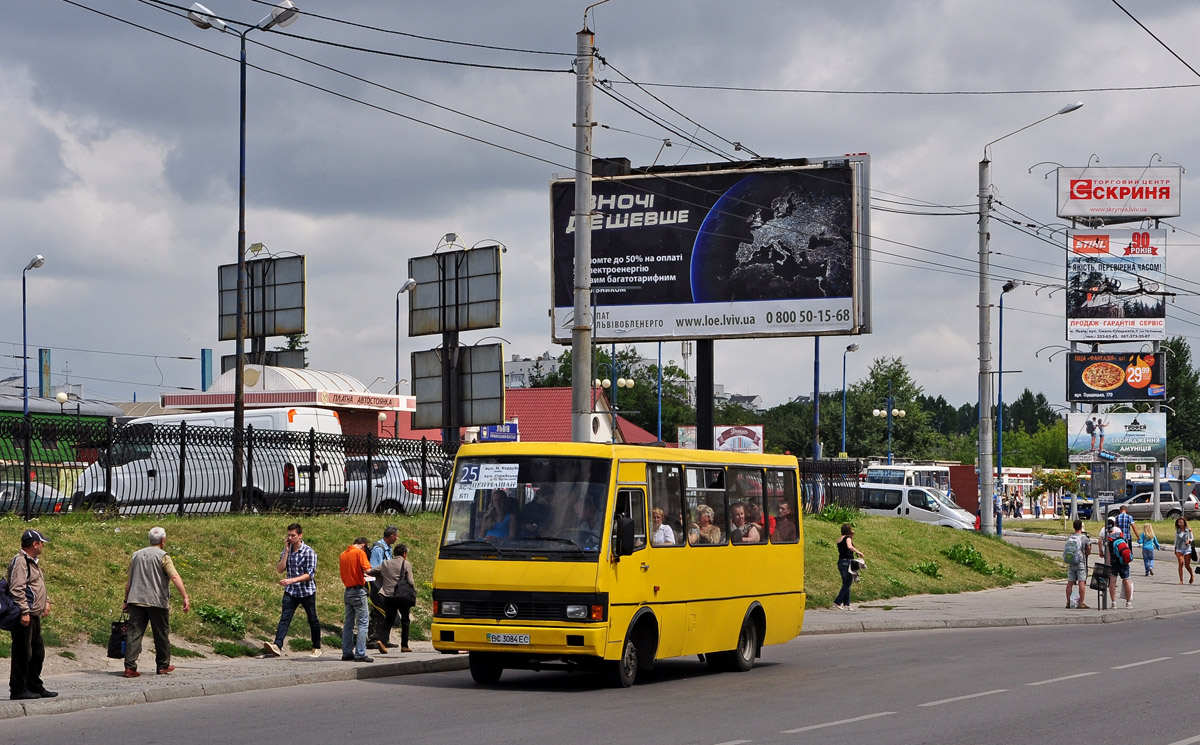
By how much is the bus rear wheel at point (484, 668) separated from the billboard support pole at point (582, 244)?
14.1 feet

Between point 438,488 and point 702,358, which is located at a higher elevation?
point 702,358

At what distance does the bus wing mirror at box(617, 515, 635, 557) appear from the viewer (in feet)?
47.6

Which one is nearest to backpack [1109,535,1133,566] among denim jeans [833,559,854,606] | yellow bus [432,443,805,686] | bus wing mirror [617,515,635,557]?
denim jeans [833,559,854,606]

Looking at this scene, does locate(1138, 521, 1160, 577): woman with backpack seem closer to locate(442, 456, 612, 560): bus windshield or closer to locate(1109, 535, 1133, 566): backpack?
locate(1109, 535, 1133, 566): backpack

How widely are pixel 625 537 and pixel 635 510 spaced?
0.84 m

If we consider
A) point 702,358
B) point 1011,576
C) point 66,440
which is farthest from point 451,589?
point 1011,576

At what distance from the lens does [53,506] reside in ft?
65.9

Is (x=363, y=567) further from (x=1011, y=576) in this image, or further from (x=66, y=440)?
(x=1011, y=576)

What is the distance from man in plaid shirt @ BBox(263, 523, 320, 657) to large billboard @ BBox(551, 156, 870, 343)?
1697 centimetres

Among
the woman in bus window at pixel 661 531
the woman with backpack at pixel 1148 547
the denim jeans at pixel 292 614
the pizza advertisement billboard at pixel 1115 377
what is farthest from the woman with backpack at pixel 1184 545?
the pizza advertisement billboard at pixel 1115 377

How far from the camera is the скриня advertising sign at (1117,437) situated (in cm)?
7494

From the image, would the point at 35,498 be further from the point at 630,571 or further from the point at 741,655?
the point at 741,655

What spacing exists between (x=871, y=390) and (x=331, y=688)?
A: 3763 inches

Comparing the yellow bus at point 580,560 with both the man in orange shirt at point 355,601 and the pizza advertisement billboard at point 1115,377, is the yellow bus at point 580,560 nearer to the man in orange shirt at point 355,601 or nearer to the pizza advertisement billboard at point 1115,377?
the man in orange shirt at point 355,601
